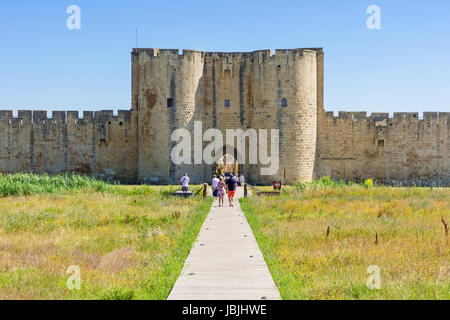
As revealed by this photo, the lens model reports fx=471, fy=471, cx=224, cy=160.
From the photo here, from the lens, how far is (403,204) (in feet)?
48.7

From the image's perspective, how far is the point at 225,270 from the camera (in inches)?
258

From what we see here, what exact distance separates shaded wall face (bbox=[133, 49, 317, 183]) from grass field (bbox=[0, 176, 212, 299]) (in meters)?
9.88

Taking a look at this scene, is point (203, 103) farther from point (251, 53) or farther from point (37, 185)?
point (37, 185)

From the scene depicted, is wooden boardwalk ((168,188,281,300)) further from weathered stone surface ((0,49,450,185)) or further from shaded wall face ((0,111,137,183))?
shaded wall face ((0,111,137,183))

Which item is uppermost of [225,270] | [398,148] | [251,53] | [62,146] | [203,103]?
[251,53]

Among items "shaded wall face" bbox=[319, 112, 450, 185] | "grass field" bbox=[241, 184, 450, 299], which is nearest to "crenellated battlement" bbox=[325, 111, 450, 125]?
"shaded wall face" bbox=[319, 112, 450, 185]

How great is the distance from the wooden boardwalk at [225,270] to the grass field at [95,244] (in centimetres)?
23

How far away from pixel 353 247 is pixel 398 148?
21754 millimetres

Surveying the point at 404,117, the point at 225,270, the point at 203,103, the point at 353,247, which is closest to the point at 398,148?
the point at 404,117

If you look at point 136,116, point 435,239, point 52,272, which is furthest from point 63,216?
point 136,116

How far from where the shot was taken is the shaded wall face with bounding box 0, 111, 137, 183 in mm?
28406

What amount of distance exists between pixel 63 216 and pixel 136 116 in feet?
54.2

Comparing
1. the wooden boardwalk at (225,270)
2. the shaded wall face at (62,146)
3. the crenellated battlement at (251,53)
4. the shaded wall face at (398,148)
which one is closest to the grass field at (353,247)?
the wooden boardwalk at (225,270)

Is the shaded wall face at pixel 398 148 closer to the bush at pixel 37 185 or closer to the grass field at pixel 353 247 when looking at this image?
the grass field at pixel 353 247
